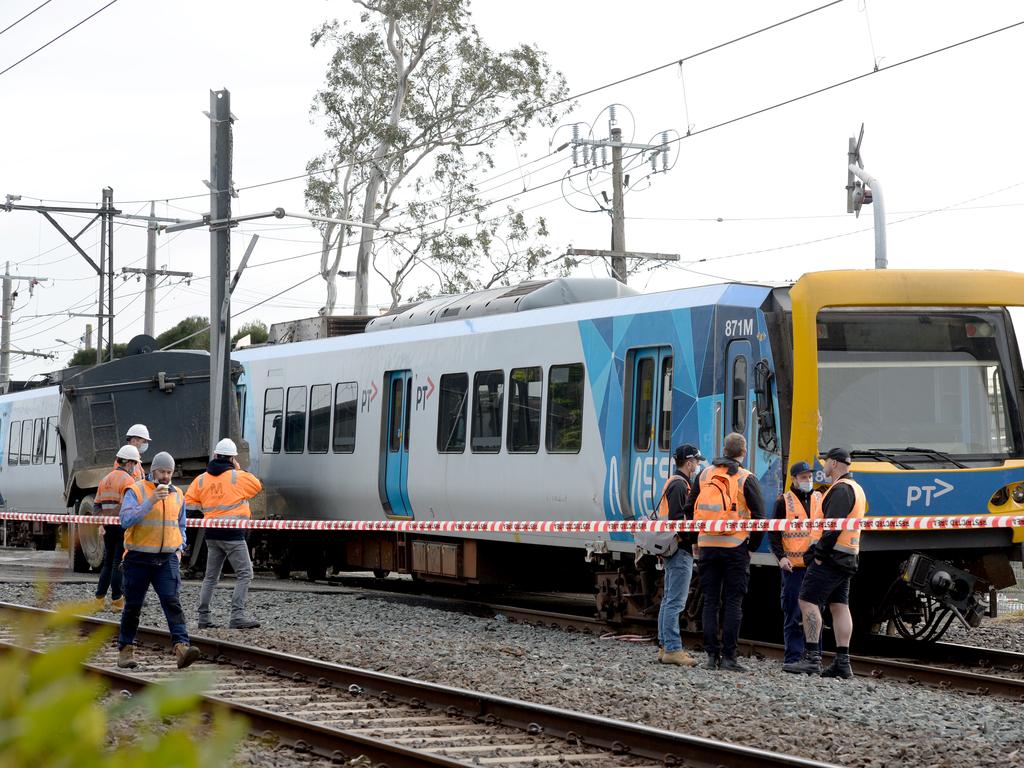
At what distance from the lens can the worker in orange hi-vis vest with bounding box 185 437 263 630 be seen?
44.0 feet

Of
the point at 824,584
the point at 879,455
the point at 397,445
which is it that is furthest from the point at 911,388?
the point at 397,445

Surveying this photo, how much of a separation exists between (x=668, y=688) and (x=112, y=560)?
25.2 feet

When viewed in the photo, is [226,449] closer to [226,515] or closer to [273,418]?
[226,515]

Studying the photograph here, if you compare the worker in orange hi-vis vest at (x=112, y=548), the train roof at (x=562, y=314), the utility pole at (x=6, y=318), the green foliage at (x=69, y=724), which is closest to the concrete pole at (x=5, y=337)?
the utility pole at (x=6, y=318)

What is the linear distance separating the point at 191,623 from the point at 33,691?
12.7m

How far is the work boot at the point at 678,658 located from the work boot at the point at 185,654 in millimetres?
3597

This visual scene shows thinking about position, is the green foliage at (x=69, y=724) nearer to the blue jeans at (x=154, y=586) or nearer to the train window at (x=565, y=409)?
the blue jeans at (x=154, y=586)

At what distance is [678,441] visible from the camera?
1251 cm

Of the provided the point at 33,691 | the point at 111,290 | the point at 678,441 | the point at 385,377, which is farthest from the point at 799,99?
the point at 111,290

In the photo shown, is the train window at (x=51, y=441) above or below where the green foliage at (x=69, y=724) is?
above

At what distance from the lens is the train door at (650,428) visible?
41.8ft

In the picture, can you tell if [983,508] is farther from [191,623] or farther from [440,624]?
[191,623]

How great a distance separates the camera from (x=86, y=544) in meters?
21.6

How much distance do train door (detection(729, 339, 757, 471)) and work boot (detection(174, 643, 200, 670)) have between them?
4.68 m
